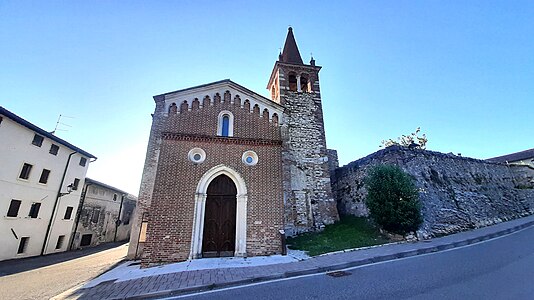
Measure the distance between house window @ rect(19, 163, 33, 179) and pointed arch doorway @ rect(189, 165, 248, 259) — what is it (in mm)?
14365

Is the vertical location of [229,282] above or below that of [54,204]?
below

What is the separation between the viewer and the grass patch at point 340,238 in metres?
10.0

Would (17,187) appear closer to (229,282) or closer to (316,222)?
(229,282)

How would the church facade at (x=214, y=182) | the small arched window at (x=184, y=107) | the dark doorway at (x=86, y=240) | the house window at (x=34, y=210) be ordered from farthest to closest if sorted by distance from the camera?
1. the dark doorway at (x=86, y=240)
2. the house window at (x=34, y=210)
3. the small arched window at (x=184, y=107)
4. the church facade at (x=214, y=182)

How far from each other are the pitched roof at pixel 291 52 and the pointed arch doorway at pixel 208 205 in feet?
41.7

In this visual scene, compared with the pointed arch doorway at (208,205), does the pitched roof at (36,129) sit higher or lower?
higher

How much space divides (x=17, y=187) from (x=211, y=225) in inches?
573

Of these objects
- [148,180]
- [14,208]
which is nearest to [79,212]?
[14,208]

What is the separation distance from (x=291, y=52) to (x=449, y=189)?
15781 mm

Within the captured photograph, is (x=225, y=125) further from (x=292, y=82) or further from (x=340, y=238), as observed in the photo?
(x=292, y=82)

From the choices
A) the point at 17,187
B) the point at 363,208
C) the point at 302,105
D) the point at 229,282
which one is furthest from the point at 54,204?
the point at 363,208

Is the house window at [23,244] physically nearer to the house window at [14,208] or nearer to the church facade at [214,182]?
the house window at [14,208]

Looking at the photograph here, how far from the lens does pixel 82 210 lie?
2088 cm

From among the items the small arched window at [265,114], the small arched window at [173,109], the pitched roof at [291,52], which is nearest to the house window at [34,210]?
the small arched window at [173,109]
